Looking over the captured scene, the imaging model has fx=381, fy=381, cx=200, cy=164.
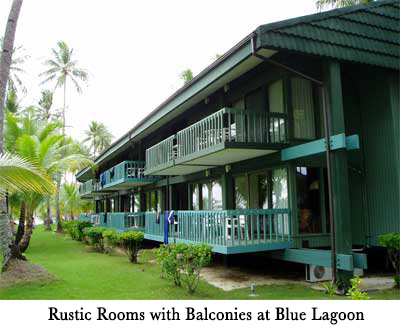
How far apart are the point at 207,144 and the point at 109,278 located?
4.91 m

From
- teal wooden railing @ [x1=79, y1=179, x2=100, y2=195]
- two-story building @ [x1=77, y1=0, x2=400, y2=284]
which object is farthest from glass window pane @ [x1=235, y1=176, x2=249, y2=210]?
teal wooden railing @ [x1=79, y1=179, x2=100, y2=195]

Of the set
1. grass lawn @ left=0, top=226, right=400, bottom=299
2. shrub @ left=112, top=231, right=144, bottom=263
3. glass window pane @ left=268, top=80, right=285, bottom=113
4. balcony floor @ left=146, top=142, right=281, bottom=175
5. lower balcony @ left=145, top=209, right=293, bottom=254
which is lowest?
grass lawn @ left=0, top=226, right=400, bottom=299

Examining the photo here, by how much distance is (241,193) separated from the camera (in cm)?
1317

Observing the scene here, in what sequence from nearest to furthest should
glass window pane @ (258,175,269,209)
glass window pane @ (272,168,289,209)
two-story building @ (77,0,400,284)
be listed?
1. two-story building @ (77,0,400,284)
2. glass window pane @ (272,168,289,209)
3. glass window pane @ (258,175,269,209)

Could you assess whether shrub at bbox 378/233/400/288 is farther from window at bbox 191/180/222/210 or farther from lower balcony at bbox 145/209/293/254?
window at bbox 191/180/222/210

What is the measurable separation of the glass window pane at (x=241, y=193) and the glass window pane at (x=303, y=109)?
8.75 ft

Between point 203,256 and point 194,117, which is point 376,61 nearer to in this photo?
point 203,256

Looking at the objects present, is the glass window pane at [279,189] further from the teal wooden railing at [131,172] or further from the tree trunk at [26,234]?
the tree trunk at [26,234]

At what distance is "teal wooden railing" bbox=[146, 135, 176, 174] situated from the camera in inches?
605

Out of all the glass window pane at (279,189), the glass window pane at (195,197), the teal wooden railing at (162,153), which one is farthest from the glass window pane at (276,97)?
the glass window pane at (195,197)

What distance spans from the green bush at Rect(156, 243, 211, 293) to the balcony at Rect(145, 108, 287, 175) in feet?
9.96

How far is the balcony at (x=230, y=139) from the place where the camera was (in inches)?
419

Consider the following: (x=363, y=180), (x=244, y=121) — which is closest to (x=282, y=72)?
(x=244, y=121)

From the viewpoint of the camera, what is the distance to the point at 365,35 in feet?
32.9
